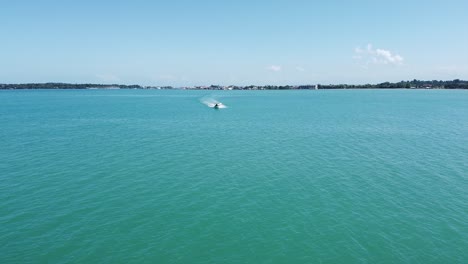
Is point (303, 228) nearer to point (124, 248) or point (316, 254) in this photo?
point (316, 254)

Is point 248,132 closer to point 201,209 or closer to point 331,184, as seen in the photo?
point 331,184

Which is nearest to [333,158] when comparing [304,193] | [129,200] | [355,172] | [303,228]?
[355,172]

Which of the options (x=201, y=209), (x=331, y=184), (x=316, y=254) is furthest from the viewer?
(x=331, y=184)

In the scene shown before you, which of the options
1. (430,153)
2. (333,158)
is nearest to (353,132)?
(430,153)

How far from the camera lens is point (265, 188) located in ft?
107

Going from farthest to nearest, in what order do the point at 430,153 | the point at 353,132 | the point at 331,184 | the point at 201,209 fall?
the point at 353,132 → the point at 430,153 → the point at 331,184 → the point at 201,209

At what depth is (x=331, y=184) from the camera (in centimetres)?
3375

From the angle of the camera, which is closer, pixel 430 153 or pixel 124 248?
pixel 124 248

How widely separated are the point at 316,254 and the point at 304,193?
411 inches

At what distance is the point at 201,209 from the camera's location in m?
27.8

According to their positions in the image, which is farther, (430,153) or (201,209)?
(430,153)

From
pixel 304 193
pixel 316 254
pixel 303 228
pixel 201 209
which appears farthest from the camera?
pixel 304 193

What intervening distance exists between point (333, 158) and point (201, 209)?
78.3 feet

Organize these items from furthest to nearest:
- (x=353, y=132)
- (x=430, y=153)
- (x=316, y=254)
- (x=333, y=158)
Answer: (x=353, y=132), (x=430, y=153), (x=333, y=158), (x=316, y=254)
